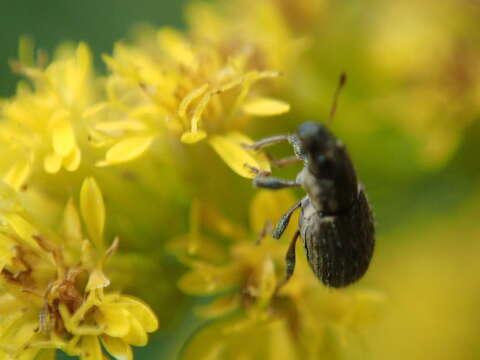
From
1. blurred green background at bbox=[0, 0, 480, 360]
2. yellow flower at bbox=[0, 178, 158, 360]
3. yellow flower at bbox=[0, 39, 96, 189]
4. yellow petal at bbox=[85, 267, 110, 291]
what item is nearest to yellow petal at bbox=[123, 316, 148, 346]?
yellow flower at bbox=[0, 178, 158, 360]

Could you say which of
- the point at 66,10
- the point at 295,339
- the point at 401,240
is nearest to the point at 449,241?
the point at 401,240

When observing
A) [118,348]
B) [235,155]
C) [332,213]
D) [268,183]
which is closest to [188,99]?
[235,155]

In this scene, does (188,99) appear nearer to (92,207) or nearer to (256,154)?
(256,154)

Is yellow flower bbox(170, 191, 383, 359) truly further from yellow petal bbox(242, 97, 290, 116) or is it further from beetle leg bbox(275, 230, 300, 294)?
yellow petal bbox(242, 97, 290, 116)

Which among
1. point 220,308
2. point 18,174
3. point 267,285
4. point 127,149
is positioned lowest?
point 220,308

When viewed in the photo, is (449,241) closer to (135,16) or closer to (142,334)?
(142,334)

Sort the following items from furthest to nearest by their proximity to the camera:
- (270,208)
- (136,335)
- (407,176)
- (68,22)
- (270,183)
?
(68,22) → (407,176) → (270,208) → (270,183) → (136,335)
